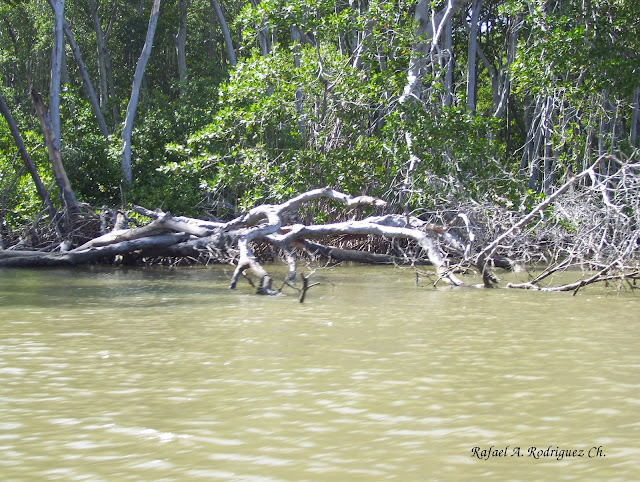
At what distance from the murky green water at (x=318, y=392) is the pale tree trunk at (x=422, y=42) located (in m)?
8.11

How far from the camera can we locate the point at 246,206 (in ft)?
52.4

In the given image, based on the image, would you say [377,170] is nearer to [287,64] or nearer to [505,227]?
[287,64]

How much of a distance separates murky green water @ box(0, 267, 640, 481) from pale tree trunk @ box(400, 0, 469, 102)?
26.6 ft

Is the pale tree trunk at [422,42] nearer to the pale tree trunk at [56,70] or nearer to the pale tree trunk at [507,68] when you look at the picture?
the pale tree trunk at [507,68]

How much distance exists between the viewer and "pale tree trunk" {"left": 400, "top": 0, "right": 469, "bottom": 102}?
53.0ft

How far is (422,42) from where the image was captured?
53.3ft

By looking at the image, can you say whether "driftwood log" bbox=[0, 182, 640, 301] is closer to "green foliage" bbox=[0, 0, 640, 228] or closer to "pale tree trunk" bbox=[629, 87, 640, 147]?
"green foliage" bbox=[0, 0, 640, 228]

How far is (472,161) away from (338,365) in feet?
33.1

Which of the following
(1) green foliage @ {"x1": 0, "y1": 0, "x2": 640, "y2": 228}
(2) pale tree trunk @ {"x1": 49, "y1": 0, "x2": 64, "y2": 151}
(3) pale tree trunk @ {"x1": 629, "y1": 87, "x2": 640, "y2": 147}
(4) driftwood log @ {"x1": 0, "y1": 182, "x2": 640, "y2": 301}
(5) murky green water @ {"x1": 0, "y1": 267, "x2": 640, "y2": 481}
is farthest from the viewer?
(3) pale tree trunk @ {"x1": 629, "y1": 87, "x2": 640, "y2": 147}

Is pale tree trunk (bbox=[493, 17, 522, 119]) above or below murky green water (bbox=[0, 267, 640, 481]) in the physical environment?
above

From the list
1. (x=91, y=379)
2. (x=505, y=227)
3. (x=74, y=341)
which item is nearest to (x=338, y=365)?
(x=91, y=379)

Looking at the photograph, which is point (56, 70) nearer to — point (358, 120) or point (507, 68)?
point (358, 120)

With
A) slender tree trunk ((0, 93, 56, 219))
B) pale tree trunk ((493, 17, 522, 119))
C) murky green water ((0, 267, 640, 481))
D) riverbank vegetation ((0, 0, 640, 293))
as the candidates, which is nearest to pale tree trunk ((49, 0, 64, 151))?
riverbank vegetation ((0, 0, 640, 293))

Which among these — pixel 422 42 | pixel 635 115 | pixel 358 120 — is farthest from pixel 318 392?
pixel 635 115
